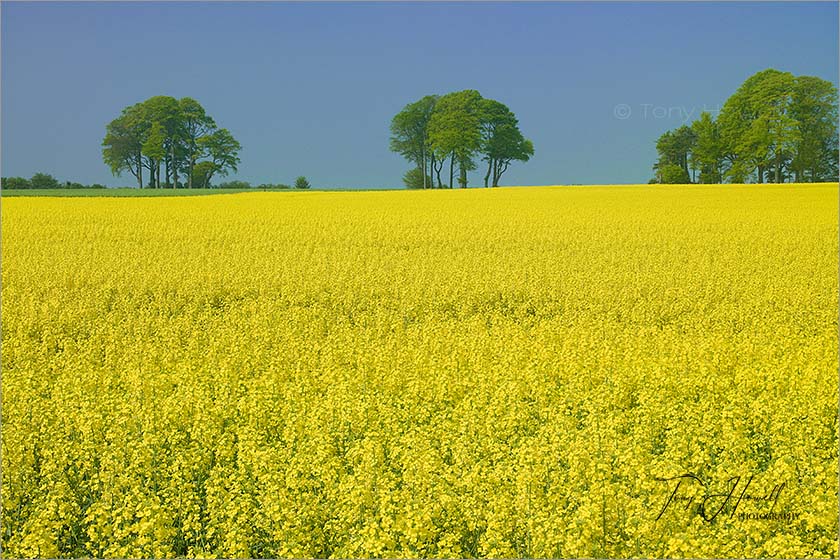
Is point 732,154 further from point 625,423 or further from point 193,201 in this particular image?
point 625,423

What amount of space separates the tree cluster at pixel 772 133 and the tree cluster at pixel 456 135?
58.6 feet

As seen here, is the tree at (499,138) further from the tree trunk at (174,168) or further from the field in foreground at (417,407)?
the field in foreground at (417,407)

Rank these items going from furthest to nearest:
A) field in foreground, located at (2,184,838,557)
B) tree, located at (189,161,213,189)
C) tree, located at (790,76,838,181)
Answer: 1. tree, located at (189,161,213,189)
2. tree, located at (790,76,838,181)
3. field in foreground, located at (2,184,838,557)

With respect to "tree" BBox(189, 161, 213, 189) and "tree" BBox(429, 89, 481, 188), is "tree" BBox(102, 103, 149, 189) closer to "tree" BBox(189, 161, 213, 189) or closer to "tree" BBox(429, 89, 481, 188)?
"tree" BBox(189, 161, 213, 189)

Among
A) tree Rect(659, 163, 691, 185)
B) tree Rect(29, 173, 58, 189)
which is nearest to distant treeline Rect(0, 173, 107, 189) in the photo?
tree Rect(29, 173, 58, 189)

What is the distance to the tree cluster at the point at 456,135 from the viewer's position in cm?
7138

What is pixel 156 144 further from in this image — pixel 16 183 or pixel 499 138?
pixel 499 138

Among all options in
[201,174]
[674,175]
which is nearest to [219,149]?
[201,174]

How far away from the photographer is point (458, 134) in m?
70.6

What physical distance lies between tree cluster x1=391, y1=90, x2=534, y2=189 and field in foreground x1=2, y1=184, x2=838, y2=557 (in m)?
53.0

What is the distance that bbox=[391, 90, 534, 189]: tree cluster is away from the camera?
71.4m

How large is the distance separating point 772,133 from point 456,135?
2724 centimetres

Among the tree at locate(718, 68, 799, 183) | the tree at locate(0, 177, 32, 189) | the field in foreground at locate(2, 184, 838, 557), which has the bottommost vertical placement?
the field in foreground at locate(2, 184, 838, 557)

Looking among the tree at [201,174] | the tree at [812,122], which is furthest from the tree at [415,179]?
the tree at [812,122]
